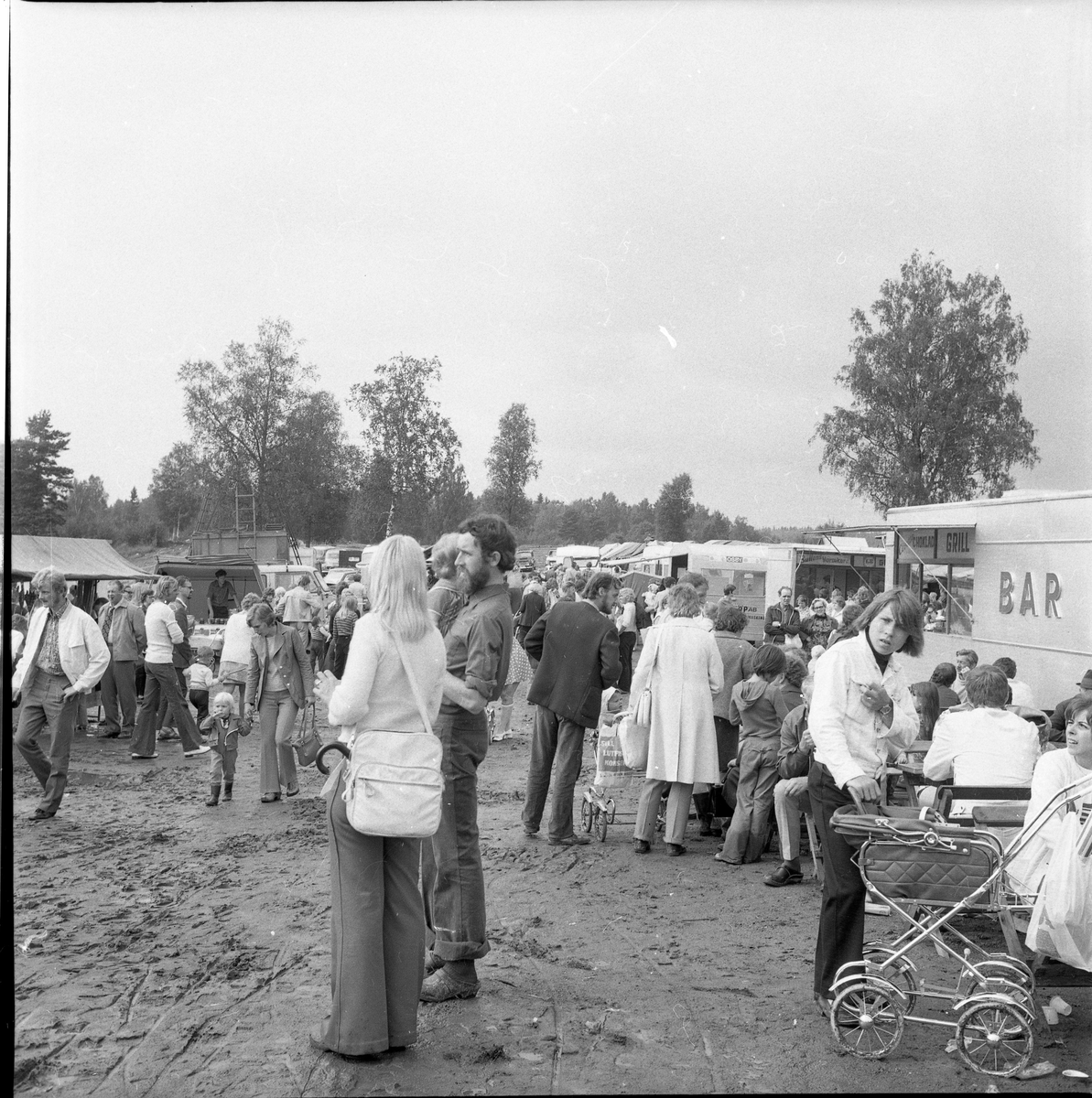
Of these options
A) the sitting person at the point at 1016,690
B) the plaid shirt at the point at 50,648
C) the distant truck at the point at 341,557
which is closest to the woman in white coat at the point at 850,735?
the sitting person at the point at 1016,690

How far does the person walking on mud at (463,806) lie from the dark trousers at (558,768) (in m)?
2.88

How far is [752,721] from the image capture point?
7039 millimetres

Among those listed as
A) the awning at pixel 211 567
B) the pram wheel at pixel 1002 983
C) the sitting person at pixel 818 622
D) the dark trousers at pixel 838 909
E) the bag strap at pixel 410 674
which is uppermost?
the awning at pixel 211 567

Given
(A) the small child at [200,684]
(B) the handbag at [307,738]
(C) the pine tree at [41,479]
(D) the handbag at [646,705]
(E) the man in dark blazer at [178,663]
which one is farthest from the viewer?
(C) the pine tree at [41,479]

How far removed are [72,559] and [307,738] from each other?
461 inches

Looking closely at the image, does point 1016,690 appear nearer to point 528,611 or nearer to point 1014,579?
point 1014,579

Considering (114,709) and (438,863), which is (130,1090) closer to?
(438,863)

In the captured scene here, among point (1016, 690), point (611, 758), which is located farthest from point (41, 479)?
point (1016, 690)

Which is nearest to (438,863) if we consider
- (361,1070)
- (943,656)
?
(361,1070)

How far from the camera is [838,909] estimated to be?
4172 millimetres

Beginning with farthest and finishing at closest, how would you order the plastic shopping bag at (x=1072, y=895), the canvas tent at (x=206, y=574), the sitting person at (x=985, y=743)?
1. the canvas tent at (x=206, y=574)
2. the sitting person at (x=985, y=743)
3. the plastic shopping bag at (x=1072, y=895)

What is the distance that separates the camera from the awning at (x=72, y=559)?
16938 mm

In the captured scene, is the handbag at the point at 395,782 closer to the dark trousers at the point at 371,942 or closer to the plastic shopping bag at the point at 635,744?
the dark trousers at the point at 371,942

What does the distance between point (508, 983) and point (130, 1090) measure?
1.66 metres
